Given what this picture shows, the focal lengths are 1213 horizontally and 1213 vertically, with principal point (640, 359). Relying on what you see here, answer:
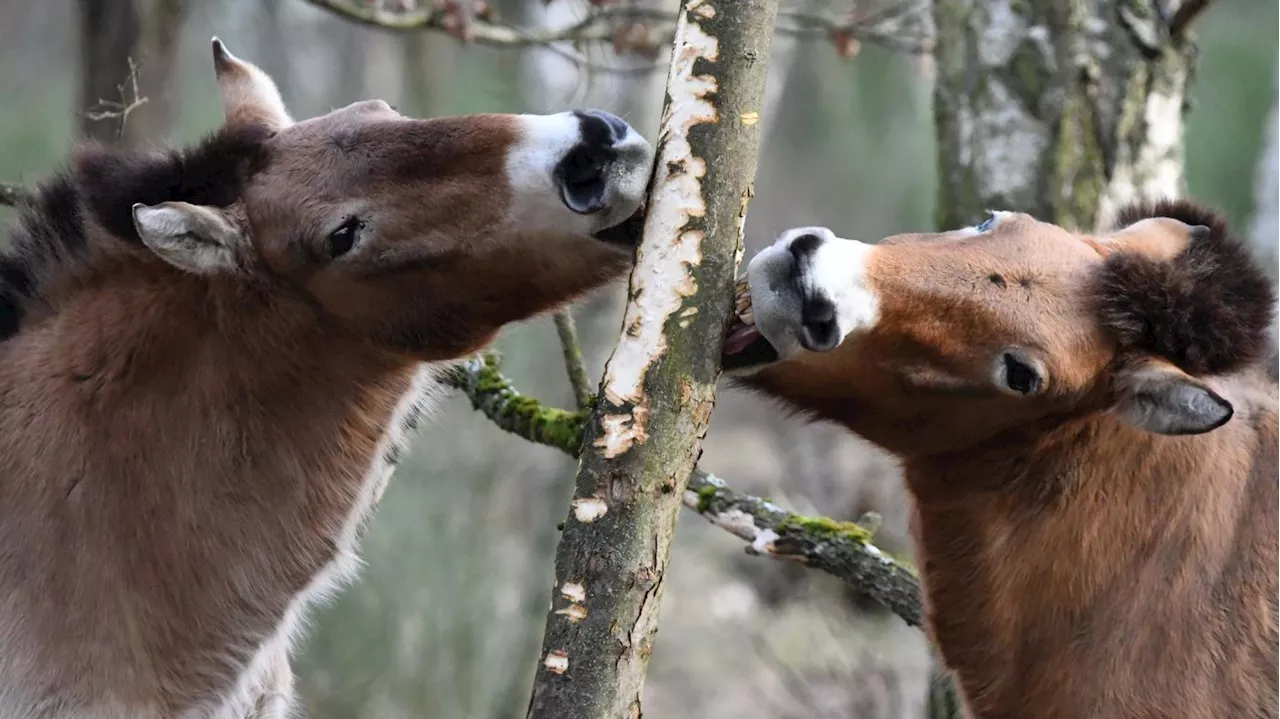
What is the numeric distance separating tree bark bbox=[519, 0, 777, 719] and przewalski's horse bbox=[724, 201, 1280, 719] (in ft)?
1.61

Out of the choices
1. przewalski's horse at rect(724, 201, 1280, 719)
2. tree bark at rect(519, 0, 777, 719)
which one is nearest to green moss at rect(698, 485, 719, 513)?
przewalski's horse at rect(724, 201, 1280, 719)

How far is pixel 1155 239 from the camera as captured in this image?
11.0ft

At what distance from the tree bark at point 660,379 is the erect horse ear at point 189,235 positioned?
1.27 metres

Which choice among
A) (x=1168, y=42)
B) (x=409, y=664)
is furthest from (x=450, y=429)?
(x=1168, y=42)

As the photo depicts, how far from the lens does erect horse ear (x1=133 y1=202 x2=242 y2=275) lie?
9.55 ft

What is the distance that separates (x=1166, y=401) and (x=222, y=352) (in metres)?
2.38

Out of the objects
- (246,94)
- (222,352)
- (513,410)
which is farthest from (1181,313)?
(246,94)

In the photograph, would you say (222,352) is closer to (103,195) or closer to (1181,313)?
(103,195)

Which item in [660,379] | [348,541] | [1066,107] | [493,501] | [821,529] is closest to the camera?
[660,379]

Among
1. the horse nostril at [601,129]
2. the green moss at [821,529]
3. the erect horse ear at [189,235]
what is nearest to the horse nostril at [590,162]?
the horse nostril at [601,129]

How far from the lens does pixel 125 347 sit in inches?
125

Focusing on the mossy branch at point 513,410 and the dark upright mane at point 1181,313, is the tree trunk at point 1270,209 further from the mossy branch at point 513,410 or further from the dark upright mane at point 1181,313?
the mossy branch at point 513,410

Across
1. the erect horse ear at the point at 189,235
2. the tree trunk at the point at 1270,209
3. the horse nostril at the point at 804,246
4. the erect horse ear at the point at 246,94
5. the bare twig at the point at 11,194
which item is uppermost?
the horse nostril at the point at 804,246

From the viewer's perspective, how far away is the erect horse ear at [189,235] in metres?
2.91
